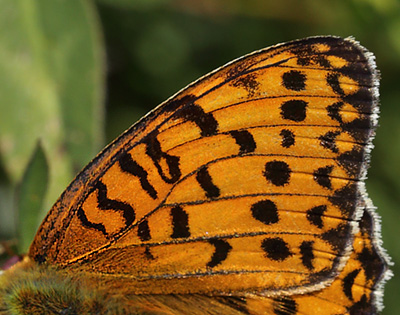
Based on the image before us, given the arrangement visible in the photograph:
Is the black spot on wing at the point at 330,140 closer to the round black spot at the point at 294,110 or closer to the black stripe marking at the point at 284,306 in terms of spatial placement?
the round black spot at the point at 294,110

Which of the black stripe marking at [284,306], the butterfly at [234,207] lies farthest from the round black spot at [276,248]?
the black stripe marking at [284,306]

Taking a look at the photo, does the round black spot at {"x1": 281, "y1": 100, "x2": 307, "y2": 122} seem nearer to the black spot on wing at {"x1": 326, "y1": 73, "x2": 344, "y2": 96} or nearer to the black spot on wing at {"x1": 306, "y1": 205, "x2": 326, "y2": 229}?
the black spot on wing at {"x1": 326, "y1": 73, "x2": 344, "y2": 96}

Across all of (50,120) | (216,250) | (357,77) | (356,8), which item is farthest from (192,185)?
(356,8)

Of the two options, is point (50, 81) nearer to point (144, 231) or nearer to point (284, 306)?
point (144, 231)

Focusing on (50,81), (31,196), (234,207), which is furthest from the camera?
(50,81)

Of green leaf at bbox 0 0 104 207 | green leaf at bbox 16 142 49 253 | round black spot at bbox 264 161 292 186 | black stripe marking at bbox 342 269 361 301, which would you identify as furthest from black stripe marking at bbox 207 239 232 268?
green leaf at bbox 0 0 104 207

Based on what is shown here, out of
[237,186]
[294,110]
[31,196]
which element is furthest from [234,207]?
[31,196]
